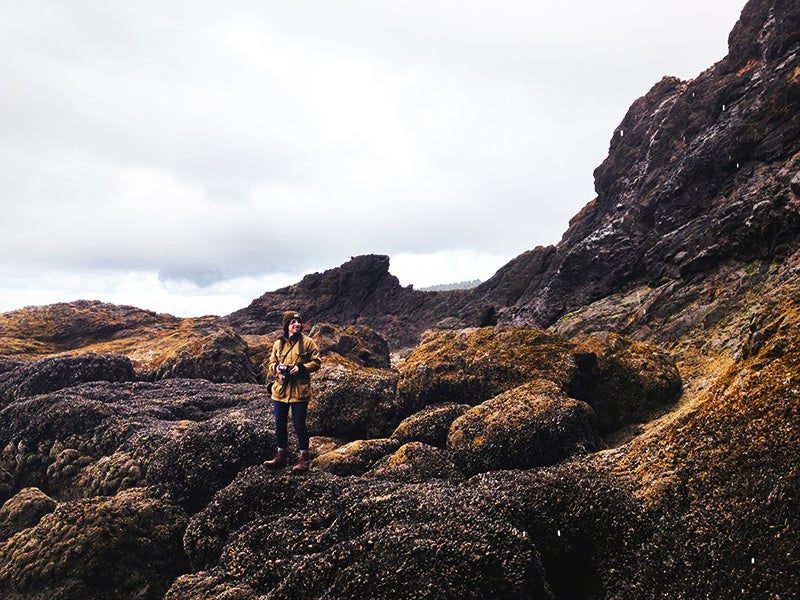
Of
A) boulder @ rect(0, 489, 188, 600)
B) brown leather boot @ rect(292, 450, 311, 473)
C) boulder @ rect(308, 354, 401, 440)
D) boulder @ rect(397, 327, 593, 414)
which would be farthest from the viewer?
boulder @ rect(308, 354, 401, 440)

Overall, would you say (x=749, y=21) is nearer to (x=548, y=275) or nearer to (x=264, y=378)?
(x=548, y=275)

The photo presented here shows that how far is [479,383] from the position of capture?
63.2 ft

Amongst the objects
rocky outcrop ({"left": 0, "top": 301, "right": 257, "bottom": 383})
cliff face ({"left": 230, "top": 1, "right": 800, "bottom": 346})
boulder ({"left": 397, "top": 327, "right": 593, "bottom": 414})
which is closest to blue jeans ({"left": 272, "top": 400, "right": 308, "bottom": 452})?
boulder ({"left": 397, "top": 327, "right": 593, "bottom": 414})

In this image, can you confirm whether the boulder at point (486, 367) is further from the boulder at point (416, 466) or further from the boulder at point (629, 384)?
the boulder at point (416, 466)

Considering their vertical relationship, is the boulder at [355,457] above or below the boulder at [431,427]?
below

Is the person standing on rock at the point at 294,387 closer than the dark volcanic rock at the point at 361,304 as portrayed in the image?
Yes

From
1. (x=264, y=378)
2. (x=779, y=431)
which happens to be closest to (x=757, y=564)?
(x=779, y=431)

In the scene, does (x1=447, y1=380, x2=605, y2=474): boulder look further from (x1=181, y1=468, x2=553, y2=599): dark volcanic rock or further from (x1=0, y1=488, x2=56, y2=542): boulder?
(x1=0, y1=488, x2=56, y2=542): boulder

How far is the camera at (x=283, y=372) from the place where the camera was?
14.2 meters

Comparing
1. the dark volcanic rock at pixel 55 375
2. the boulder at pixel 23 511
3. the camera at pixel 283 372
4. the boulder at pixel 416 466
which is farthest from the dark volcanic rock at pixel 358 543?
the dark volcanic rock at pixel 55 375

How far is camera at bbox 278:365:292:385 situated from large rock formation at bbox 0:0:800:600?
2.92 m

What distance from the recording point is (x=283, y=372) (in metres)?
14.4

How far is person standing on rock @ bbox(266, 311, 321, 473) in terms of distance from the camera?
46.3 feet

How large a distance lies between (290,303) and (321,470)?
102067 millimetres
